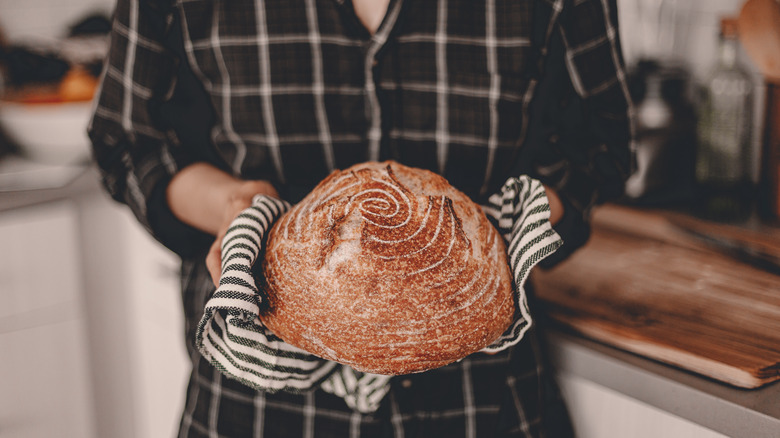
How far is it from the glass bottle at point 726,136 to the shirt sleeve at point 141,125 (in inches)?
35.4

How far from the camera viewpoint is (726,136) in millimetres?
1174

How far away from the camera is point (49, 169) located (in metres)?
1.48

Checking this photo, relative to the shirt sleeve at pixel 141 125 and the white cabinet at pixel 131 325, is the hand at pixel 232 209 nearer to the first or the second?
the shirt sleeve at pixel 141 125

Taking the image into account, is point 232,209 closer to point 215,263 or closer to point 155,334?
point 215,263

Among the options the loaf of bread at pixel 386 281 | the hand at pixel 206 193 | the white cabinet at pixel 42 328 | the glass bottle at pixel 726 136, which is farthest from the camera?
the white cabinet at pixel 42 328

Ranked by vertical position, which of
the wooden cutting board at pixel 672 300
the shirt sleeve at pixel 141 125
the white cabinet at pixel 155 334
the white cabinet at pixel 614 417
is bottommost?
the white cabinet at pixel 155 334

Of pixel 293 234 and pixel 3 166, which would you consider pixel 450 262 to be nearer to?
pixel 293 234

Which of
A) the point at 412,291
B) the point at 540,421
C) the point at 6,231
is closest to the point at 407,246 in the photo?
the point at 412,291

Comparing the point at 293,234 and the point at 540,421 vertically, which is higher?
the point at 293,234

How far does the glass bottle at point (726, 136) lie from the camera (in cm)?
114

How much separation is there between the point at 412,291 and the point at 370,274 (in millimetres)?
36

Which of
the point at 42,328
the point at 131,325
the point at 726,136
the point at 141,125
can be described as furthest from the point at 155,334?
the point at 726,136

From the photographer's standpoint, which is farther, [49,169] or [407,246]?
[49,169]

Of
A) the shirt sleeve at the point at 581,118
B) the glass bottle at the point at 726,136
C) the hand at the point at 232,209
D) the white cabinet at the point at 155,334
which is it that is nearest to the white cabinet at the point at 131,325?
the white cabinet at the point at 155,334
